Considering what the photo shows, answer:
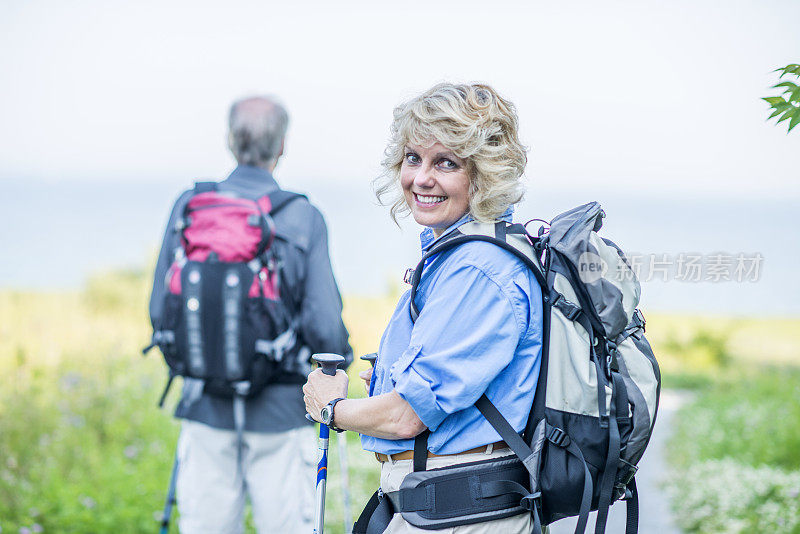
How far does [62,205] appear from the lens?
179ft

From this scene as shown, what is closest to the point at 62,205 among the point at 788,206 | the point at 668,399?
the point at 668,399

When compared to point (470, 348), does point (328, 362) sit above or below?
below

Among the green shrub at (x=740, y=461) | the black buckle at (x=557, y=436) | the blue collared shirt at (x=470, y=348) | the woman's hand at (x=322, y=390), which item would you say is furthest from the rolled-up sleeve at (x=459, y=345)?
the green shrub at (x=740, y=461)

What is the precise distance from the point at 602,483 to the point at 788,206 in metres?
82.4

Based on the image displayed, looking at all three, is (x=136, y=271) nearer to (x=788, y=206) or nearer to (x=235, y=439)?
(x=235, y=439)

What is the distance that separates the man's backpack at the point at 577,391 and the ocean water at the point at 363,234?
0.31m

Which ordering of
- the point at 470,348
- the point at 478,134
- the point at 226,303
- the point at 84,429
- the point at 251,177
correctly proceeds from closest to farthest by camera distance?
1. the point at 470,348
2. the point at 478,134
3. the point at 226,303
4. the point at 251,177
5. the point at 84,429

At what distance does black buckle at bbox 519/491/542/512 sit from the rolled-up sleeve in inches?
12.1

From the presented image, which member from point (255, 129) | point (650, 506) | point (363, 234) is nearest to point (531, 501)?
point (255, 129)

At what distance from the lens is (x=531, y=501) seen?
223cm

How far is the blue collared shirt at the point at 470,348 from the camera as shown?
212 cm

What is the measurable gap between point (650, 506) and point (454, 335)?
455 centimetres

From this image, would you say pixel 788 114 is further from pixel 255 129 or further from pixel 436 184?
pixel 255 129

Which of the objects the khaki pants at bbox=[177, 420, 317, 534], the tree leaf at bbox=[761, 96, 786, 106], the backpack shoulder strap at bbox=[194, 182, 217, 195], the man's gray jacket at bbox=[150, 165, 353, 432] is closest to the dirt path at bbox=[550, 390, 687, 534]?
the khaki pants at bbox=[177, 420, 317, 534]
